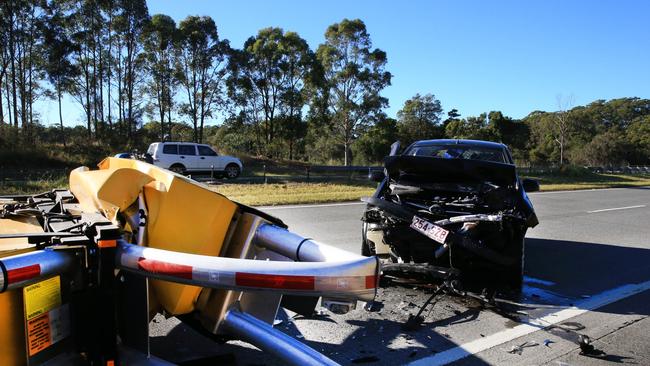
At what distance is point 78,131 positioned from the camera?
120 ft

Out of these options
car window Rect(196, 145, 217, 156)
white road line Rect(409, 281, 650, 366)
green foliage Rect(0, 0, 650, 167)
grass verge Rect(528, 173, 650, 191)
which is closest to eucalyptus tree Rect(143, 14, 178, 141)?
green foliage Rect(0, 0, 650, 167)

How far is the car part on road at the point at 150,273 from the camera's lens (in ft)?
6.06

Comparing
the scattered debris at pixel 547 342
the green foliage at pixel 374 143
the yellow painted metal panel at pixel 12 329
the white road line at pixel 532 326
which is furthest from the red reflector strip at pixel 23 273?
the green foliage at pixel 374 143

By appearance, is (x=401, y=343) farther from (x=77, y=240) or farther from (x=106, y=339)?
(x=77, y=240)

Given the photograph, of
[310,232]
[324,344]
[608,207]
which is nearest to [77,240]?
[324,344]

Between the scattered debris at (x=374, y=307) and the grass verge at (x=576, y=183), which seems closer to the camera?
the scattered debris at (x=374, y=307)

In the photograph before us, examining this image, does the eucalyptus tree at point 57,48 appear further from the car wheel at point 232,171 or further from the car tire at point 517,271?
the car tire at point 517,271

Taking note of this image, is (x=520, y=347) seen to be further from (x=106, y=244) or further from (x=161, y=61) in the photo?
(x=161, y=61)

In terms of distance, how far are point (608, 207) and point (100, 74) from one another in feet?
111

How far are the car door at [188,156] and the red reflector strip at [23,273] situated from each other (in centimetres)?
2168

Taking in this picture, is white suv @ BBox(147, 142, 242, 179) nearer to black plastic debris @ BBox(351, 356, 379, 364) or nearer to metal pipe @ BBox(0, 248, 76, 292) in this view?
black plastic debris @ BBox(351, 356, 379, 364)

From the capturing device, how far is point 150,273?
6.30 ft

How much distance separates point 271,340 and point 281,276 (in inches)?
17.5

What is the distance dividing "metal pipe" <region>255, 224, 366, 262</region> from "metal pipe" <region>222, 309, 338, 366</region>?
1.21 ft
